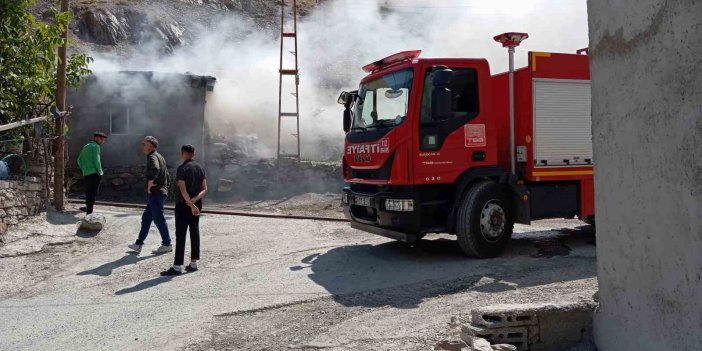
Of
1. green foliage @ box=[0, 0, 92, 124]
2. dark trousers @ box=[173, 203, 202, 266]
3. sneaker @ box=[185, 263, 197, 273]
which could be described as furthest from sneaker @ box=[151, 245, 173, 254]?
green foliage @ box=[0, 0, 92, 124]

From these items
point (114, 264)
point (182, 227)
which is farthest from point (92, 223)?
point (182, 227)

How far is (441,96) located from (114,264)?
4564 millimetres

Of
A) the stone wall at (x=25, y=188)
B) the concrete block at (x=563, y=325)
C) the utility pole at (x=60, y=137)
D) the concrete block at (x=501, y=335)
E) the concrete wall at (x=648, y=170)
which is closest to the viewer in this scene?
the concrete wall at (x=648, y=170)

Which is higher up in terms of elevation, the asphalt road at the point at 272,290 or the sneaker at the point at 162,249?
the sneaker at the point at 162,249

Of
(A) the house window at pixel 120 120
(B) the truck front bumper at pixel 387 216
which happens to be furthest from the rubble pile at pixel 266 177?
(B) the truck front bumper at pixel 387 216

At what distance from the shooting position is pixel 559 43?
92.8 ft

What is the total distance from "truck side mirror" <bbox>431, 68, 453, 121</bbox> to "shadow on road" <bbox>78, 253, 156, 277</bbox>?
424 centimetres

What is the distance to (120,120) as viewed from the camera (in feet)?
53.2

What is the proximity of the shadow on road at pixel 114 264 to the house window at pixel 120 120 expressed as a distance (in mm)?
9663

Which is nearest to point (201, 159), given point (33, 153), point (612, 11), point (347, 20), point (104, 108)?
point (104, 108)

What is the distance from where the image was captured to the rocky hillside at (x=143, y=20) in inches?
1276

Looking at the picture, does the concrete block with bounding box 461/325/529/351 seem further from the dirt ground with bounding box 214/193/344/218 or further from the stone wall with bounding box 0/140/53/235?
the dirt ground with bounding box 214/193/344/218

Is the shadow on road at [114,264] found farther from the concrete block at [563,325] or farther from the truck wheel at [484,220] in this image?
the concrete block at [563,325]

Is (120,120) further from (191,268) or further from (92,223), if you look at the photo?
(191,268)
